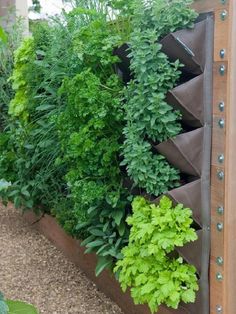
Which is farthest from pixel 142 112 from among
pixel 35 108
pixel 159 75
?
pixel 35 108

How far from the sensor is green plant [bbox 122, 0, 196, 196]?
1.71 metres

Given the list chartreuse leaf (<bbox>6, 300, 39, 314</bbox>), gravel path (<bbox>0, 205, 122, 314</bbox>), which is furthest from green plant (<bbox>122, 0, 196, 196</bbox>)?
gravel path (<bbox>0, 205, 122, 314</bbox>)

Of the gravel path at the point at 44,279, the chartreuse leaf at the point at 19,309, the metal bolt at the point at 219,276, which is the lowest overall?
the gravel path at the point at 44,279

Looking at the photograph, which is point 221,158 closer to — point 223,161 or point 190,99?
point 223,161

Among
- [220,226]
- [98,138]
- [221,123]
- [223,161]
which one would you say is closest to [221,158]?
[223,161]

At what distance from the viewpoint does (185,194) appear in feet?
5.65

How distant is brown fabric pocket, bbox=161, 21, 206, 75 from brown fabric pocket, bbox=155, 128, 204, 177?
266 millimetres

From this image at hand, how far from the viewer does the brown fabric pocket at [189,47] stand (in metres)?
1.64

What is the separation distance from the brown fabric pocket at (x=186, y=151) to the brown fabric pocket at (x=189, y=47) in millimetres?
266

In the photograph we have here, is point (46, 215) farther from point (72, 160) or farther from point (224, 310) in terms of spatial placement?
point (224, 310)

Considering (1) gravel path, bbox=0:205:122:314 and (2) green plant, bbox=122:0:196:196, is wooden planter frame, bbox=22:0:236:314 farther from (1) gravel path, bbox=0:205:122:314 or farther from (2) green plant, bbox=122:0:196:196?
(1) gravel path, bbox=0:205:122:314

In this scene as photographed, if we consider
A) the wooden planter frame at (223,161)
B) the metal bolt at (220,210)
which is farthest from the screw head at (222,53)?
the metal bolt at (220,210)

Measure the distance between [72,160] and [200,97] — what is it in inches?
35.5

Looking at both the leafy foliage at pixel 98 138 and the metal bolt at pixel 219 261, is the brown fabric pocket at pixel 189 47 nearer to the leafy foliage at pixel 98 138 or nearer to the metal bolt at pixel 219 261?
the leafy foliage at pixel 98 138
